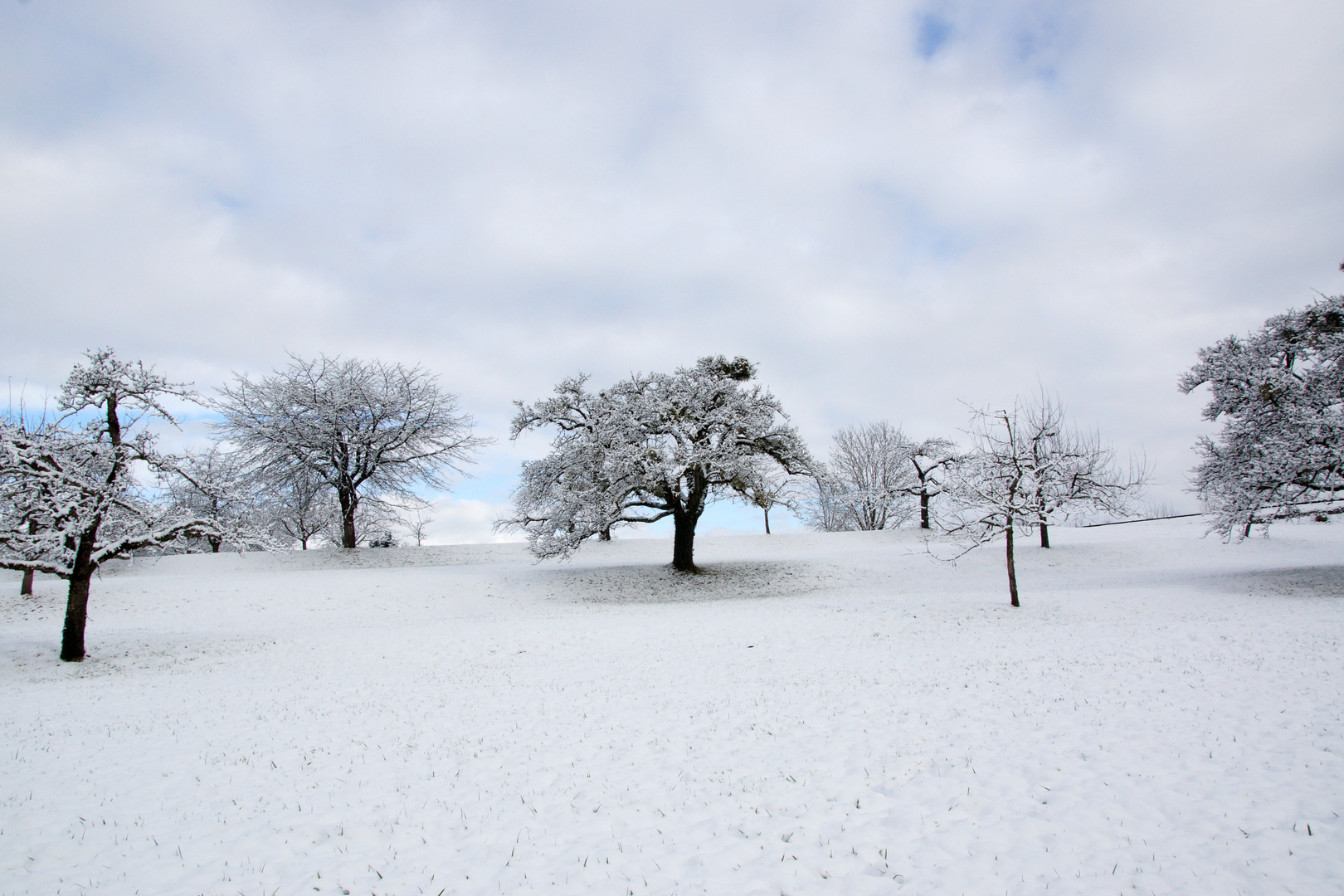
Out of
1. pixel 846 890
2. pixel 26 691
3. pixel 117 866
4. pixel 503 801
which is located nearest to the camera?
pixel 846 890

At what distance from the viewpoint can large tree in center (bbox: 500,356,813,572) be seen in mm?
23375

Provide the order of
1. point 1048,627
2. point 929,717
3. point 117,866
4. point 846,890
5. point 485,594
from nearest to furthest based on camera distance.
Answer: point 846,890, point 117,866, point 929,717, point 1048,627, point 485,594

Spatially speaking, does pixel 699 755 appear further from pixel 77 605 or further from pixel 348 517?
pixel 348 517

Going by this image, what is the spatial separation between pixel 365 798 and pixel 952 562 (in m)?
25.1

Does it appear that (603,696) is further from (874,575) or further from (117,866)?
(874,575)

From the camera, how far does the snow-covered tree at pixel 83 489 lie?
13.0m

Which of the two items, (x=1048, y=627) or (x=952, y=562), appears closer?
(x=1048, y=627)

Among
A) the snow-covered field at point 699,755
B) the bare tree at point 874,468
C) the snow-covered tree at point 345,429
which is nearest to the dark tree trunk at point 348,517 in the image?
the snow-covered tree at point 345,429

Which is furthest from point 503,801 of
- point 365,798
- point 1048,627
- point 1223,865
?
point 1048,627

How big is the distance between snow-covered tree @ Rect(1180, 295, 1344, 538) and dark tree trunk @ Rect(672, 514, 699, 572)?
58.8 ft

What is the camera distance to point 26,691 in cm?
1140

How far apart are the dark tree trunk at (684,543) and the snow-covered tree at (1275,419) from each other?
1792cm

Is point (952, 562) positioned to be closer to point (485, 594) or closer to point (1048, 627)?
point (1048, 627)

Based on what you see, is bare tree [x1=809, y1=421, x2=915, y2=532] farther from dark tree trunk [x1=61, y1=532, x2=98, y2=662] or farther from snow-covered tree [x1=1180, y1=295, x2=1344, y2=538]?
dark tree trunk [x1=61, y1=532, x2=98, y2=662]
